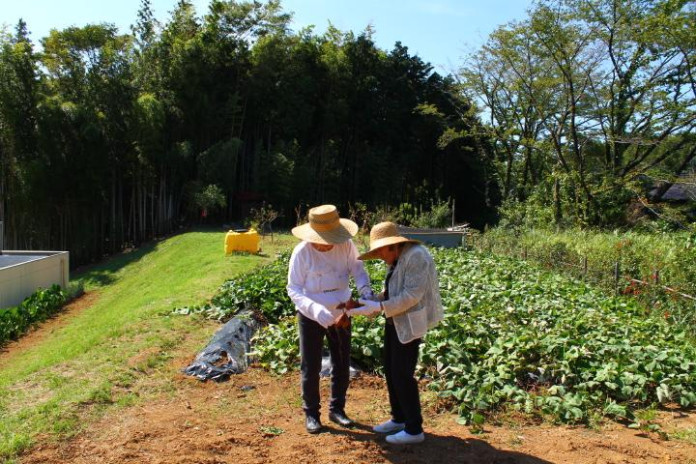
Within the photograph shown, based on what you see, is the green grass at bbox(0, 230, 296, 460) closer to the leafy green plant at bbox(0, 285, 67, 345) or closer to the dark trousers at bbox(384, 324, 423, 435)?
the leafy green plant at bbox(0, 285, 67, 345)

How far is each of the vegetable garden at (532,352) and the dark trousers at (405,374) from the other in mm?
546

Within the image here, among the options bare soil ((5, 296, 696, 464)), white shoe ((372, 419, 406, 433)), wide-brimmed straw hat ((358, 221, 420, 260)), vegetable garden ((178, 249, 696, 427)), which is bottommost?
bare soil ((5, 296, 696, 464))

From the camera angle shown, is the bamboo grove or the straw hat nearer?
the straw hat

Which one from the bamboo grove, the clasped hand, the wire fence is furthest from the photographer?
the bamboo grove

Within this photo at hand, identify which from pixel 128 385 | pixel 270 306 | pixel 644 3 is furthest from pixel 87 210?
pixel 644 3

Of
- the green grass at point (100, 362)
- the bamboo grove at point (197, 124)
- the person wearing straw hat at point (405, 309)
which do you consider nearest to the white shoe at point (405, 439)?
the person wearing straw hat at point (405, 309)

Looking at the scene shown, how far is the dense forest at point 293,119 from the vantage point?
48.6 feet

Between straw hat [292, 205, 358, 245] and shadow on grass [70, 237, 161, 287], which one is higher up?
straw hat [292, 205, 358, 245]

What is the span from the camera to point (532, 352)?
4.14 metres

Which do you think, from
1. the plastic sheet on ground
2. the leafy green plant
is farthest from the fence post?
the leafy green plant

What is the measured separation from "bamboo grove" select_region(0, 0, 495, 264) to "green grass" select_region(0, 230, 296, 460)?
6.18 metres

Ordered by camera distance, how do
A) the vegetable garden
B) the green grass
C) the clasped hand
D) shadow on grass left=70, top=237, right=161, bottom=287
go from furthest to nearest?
shadow on grass left=70, top=237, right=161, bottom=287, the vegetable garden, the green grass, the clasped hand

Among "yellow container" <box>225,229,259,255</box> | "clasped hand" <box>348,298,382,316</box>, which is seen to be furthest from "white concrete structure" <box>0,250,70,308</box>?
"clasped hand" <box>348,298,382,316</box>

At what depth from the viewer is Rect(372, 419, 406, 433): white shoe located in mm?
3279
